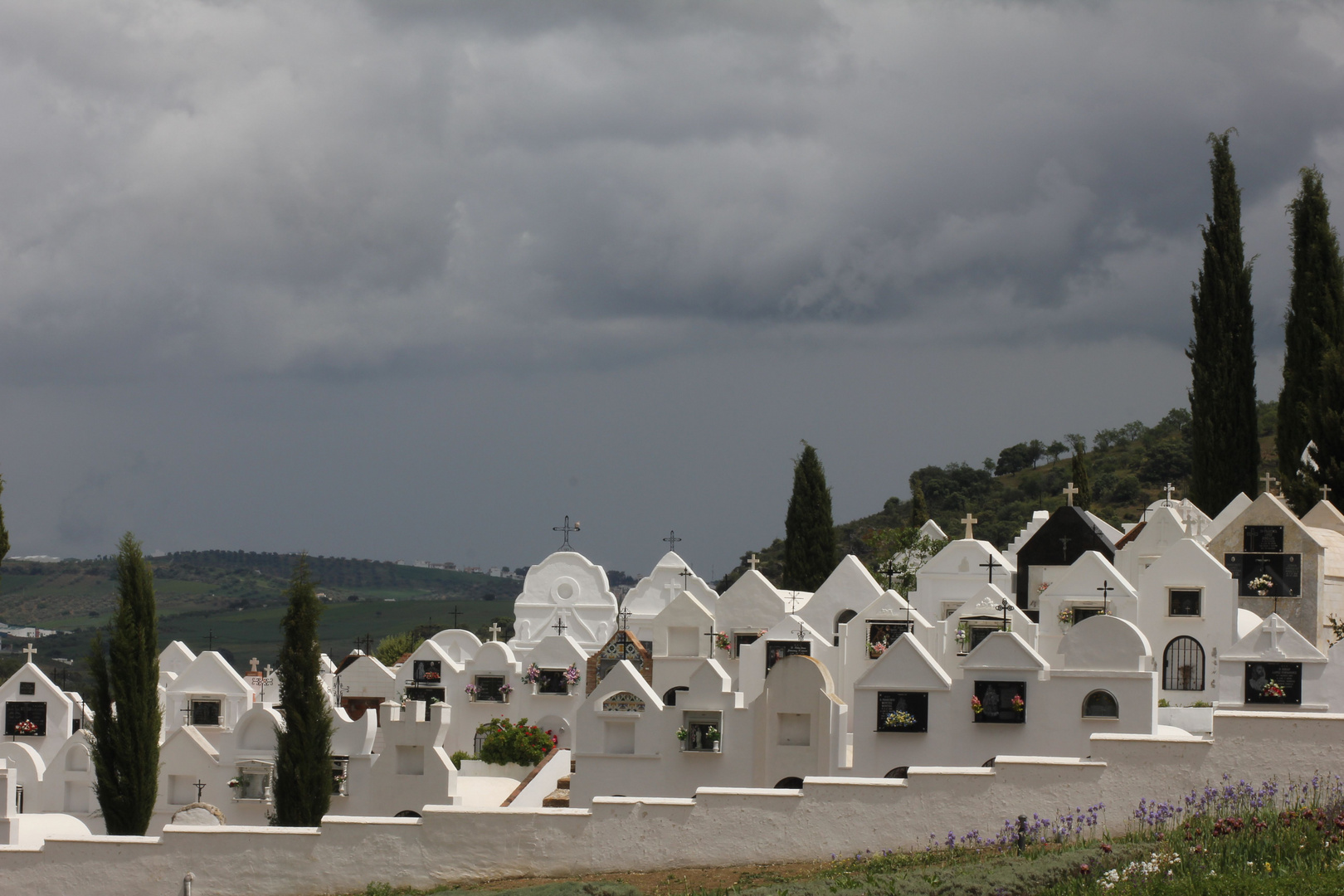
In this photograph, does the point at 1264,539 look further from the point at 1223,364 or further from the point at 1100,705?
the point at 1223,364

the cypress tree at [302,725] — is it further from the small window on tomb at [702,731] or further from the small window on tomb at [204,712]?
the small window on tomb at [204,712]

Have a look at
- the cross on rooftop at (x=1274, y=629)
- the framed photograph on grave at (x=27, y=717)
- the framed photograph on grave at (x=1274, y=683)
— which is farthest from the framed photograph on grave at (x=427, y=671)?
the cross on rooftop at (x=1274, y=629)

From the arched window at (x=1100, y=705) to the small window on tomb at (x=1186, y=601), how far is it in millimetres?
5804

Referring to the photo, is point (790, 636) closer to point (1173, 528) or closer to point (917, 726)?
point (917, 726)

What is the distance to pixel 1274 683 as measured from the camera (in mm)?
30875

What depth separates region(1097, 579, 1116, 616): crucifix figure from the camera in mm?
33312

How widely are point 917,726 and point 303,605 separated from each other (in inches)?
497

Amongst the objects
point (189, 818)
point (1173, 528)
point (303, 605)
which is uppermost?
point (1173, 528)

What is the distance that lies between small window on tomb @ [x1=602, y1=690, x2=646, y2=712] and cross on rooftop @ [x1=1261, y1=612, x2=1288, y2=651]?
12794mm

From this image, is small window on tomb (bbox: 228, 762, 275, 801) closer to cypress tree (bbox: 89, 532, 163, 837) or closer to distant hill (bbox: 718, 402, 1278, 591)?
cypress tree (bbox: 89, 532, 163, 837)

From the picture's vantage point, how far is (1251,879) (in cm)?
1867

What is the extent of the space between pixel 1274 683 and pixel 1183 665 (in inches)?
138

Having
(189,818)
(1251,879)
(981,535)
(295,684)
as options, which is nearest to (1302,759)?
(1251,879)

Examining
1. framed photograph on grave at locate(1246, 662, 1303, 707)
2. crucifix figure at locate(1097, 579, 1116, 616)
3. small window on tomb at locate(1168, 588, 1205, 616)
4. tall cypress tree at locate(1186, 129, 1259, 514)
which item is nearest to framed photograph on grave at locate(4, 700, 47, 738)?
crucifix figure at locate(1097, 579, 1116, 616)
